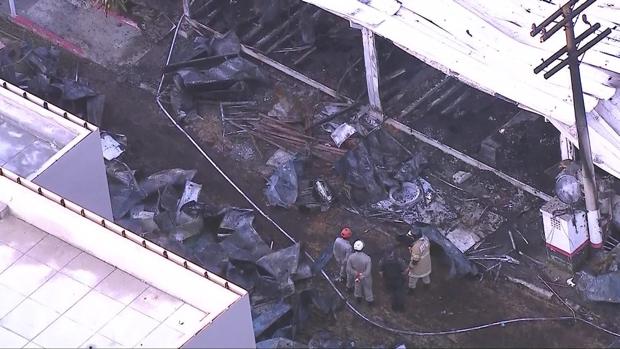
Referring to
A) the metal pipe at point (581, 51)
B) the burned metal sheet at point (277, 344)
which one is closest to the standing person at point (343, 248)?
the burned metal sheet at point (277, 344)

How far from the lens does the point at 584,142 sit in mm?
21500

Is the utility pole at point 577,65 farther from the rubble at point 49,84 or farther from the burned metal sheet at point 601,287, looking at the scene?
the rubble at point 49,84

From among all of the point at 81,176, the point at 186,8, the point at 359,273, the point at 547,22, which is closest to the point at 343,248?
the point at 359,273

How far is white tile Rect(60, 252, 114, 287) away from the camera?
18266 millimetres

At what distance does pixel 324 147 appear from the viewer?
2500 centimetres

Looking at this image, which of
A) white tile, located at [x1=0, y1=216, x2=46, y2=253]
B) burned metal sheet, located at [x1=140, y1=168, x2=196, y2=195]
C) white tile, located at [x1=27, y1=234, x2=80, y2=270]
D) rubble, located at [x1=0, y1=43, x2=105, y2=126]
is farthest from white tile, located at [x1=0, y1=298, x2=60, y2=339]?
rubble, located at [x1=0, y1=43, x2=105, y2=126]

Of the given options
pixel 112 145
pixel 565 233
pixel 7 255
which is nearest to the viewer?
pixel 7 255

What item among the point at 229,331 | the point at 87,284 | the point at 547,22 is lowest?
the point at 87,284

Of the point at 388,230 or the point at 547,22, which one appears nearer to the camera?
the point at 547,22

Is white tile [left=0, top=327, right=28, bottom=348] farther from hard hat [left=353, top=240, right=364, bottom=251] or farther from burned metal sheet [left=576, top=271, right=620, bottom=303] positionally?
burned metal sheet [left=576, top=271, right=620, bottom=303]

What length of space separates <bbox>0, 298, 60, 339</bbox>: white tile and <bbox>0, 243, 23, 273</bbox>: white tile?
2.54 ft

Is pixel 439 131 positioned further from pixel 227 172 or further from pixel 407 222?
pixel 227 172

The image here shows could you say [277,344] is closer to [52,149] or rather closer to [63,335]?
[63,335]

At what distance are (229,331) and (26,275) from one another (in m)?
2.92
